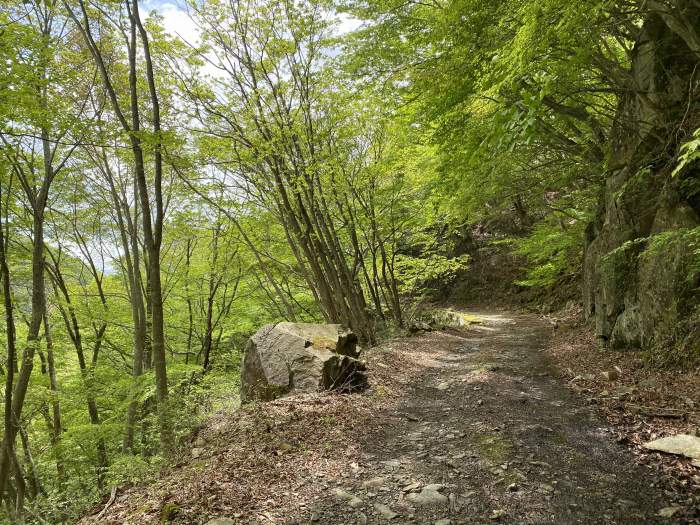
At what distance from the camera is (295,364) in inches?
295

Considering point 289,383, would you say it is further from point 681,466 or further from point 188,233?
point 188,233

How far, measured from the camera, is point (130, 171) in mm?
13727

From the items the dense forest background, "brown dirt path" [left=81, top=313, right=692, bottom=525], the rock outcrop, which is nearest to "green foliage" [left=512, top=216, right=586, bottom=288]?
the dense forest background

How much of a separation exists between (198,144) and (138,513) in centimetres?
944

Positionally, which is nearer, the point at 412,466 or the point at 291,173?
the point at 412,466

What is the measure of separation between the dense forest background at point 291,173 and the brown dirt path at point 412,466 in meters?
1.55

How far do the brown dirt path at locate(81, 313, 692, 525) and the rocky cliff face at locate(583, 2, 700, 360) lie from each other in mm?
1886

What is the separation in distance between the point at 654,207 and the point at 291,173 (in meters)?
8.34

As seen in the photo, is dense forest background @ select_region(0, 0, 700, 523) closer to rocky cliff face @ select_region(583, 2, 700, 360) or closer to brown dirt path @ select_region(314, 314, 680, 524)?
rocky cliff face @ select_region(583, 2, 700, 360)

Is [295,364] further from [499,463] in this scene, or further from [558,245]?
[558,245]

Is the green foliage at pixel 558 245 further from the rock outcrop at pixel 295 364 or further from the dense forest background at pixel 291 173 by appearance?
the rock outcrop at pixel 295 364

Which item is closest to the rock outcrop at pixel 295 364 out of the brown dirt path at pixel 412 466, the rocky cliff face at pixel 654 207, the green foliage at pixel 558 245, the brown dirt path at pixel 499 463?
the brown dirt path at pixel 412 466

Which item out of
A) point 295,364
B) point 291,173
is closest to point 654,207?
point 295,364

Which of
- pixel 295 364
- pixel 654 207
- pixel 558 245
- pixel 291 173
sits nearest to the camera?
→ pixel 654 207
